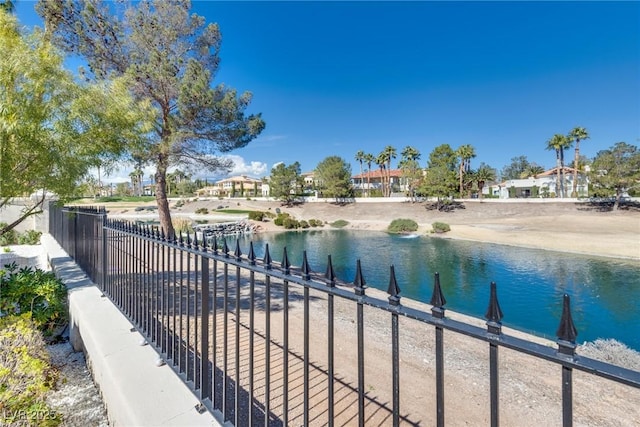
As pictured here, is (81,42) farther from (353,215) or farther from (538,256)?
(353,215)

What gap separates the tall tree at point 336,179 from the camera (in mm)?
47625

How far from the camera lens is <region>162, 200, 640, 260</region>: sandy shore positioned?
23.5m

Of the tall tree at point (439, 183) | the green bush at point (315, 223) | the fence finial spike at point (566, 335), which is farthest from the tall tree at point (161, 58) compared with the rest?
the tall tree at point (439, 183)

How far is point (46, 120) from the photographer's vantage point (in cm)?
439

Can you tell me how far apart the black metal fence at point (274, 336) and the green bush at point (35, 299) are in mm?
566

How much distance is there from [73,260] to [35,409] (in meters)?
5.33

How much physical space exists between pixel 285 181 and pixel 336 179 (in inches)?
301

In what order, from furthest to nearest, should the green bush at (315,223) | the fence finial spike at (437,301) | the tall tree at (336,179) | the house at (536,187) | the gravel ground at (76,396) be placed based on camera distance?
the house at (536,187), the tall tree at (336,179), the green bush at (315,223), the gravel ground at (76,396), the fence finial spike at (437,301)

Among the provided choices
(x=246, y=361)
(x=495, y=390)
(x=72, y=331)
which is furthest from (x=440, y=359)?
(x=72, y=331)

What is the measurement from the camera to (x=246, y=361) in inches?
173

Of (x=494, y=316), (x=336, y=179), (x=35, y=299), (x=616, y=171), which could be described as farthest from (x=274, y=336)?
(x=336, y=179)

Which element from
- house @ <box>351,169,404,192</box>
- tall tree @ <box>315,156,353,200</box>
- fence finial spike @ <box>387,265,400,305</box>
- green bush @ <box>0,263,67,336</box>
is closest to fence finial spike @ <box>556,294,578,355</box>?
fence finial spike @ <box>387,265,400,305</box>

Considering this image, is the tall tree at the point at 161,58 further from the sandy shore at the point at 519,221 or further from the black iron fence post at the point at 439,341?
the sandy shore at the point at 519,221

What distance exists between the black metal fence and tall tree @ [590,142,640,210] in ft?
122
